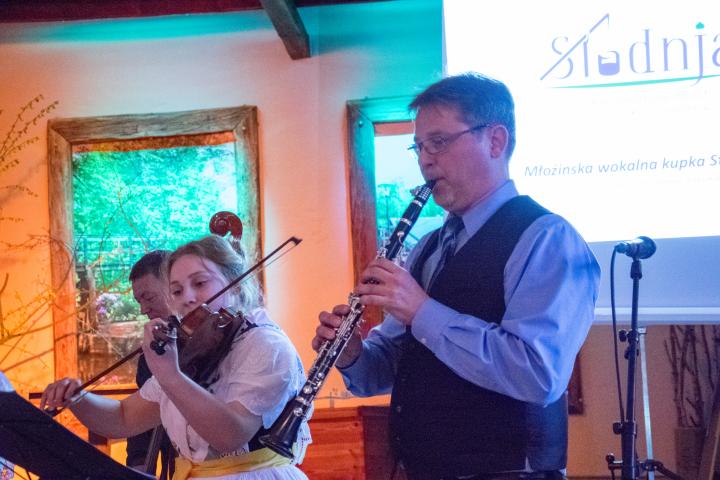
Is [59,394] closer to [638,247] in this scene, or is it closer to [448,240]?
[448,240]

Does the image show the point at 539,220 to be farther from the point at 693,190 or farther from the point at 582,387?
the point at 582,387

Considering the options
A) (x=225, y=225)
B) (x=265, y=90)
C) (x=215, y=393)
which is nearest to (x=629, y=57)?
(x=225, y=225)

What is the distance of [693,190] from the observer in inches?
129

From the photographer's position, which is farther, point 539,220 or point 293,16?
point 293,16

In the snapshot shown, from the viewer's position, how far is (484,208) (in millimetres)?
2016

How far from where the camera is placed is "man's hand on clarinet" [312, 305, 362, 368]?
198cm

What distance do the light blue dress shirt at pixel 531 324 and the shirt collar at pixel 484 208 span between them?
14 centimetres

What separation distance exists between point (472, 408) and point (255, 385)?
0.64 m

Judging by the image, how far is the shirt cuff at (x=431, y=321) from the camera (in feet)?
5.79

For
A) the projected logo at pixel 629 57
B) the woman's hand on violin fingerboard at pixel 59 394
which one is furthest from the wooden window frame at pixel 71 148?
the woman's hand on violin fingerboard at pixel 59 394

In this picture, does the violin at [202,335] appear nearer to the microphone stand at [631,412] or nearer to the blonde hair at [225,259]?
the blonde hair at [225,259]

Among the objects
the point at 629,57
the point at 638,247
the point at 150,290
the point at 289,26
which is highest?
the point at 289,26

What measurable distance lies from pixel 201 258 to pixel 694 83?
80.0 inches

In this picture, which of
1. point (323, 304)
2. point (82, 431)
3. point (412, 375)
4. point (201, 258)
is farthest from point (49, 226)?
point (412, 375)
